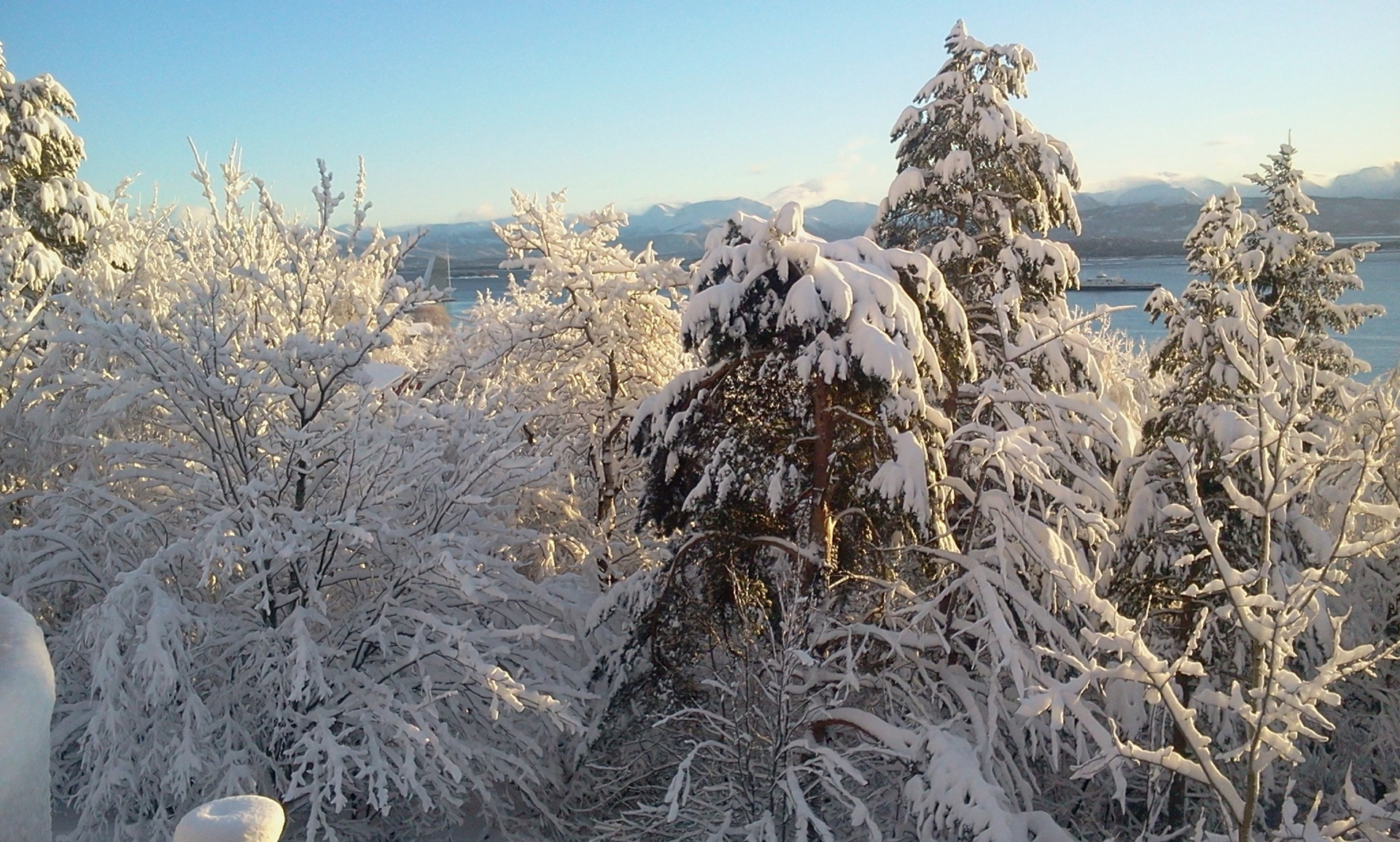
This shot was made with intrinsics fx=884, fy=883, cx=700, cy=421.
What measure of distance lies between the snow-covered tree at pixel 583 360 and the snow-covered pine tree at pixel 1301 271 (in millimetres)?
10318

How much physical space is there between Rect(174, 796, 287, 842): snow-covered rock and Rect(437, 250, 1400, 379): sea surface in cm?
525

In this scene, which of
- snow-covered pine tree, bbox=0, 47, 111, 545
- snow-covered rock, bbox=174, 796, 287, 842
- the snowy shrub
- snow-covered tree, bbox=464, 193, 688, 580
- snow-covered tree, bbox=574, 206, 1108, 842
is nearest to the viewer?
snow-covered rock, bbox=174, 796, 287, 842

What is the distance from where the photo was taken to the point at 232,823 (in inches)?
98.0

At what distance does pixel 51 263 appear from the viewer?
611 inches

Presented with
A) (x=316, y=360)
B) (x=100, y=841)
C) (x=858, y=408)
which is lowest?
(x=100, y=841)

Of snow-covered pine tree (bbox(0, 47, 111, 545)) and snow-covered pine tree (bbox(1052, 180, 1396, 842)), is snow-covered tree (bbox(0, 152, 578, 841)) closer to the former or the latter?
snow-covered pine tree (bbox(1052, 180, 1396, 842))

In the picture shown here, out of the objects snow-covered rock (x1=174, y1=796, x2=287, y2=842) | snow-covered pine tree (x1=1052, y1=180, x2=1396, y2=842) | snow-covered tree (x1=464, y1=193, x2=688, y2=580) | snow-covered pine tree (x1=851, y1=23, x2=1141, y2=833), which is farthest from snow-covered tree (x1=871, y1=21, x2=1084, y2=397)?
snow-covered rock (x1=174, y1=796, x2=287, y2=842)

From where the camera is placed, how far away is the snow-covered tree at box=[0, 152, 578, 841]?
722 cm

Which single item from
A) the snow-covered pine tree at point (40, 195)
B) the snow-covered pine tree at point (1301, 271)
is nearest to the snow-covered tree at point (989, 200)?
the snow-covered pine tree at point (1301, 271)

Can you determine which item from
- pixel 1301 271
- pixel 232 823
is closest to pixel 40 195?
pixel 232 823

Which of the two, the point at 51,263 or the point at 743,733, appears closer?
the point at 743,733

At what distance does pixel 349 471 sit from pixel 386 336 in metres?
1.28

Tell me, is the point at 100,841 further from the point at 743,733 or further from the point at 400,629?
the point at 743,733

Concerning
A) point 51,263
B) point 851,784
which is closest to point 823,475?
point 851,784
